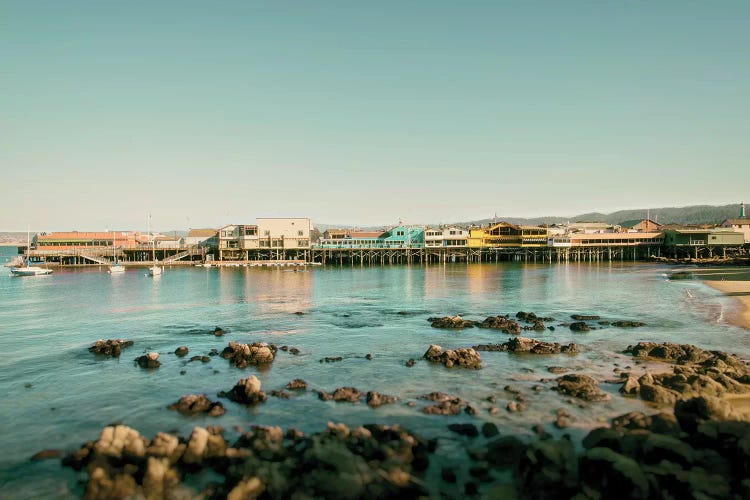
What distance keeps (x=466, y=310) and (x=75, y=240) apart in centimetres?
9314

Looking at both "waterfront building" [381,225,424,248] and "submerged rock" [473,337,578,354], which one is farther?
"waterfront building" [381,225,424,248]

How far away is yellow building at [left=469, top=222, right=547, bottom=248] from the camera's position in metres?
106

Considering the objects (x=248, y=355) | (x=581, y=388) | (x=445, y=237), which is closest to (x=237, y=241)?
(x=445, y=237)

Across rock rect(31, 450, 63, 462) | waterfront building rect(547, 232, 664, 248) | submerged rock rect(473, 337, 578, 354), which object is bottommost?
rock rect(31, 450, 63, 462)

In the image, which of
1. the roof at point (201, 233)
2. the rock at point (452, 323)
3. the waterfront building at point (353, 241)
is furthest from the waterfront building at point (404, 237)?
the rock at point (452, 323)

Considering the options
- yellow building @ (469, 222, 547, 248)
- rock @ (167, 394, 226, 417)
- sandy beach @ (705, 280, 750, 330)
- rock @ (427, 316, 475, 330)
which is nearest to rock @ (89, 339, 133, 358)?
rock @ (167, 394, 226, 417)

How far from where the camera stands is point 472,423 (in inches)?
613

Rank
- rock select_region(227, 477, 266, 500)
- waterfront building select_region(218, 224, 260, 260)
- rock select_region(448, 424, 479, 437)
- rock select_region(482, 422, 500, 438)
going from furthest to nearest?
1. waterfront building select_region(218, 224, 260, 260)
2. rock select_region(448, 424, 479, 437)
3. rock select_region(482, 422, 500, 438)
4. rock select_region(227, 477, 266, 500)

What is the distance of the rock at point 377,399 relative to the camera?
17306 mm

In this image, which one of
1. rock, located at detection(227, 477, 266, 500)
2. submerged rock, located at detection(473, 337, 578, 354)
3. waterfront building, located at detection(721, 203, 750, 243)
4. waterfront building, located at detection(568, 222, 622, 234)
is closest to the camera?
rock, located at detection(227, 477, 266, 500)

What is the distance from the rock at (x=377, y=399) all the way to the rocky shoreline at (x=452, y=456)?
0.04 m

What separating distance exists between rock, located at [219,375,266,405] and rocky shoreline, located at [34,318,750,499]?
23 cm

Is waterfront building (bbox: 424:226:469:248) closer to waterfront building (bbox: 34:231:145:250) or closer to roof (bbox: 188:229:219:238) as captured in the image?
roof (bbox: 188:229:219:238)

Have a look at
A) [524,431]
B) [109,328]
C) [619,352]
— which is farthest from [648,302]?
[109,328]
